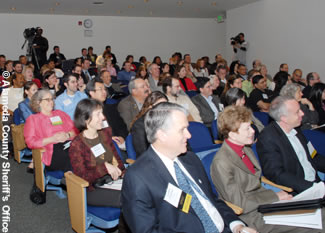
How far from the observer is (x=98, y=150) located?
8.96ft

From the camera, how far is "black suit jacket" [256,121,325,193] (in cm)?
259

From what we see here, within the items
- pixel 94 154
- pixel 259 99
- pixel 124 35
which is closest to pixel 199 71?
pixel 259 99

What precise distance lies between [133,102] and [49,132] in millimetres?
1235

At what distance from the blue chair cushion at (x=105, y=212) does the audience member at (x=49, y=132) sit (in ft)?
2.49

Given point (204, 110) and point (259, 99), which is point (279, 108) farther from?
point (259, 99)

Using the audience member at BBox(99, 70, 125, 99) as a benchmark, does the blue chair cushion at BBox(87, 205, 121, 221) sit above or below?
below

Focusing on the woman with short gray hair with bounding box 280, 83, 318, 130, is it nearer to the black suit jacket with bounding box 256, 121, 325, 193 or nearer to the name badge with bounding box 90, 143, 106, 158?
the black suit jacket with bounding box 256, 121, 325, 193

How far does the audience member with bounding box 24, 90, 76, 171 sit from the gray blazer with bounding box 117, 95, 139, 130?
30.3 inches

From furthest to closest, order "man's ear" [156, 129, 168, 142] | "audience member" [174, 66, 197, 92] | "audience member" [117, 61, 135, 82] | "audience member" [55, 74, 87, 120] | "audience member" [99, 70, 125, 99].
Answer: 1. "audience member" [117, 61, 135, 82]
2. "audience member" [174, 66, 197, 92]
3. "audience member" [99, 70, 125, 99]
4. "audience member" [55, 74, 87, 120]
5. "man's ear" [156, 129, 168, 142]

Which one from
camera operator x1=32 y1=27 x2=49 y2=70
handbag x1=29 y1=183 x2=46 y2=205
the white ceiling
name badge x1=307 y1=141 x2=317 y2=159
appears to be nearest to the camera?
name badge x1=307 y1=141 x2=317 y2=159

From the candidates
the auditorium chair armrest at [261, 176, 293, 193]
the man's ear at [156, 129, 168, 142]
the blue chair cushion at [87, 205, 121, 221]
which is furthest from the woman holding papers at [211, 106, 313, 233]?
the blue chair cushion at [87, 205, 121, 221]

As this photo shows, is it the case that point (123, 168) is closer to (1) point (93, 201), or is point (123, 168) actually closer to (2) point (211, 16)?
(1) point (93, 201)

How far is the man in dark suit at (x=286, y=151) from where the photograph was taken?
102 inches

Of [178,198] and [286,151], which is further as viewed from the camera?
[286,151]
